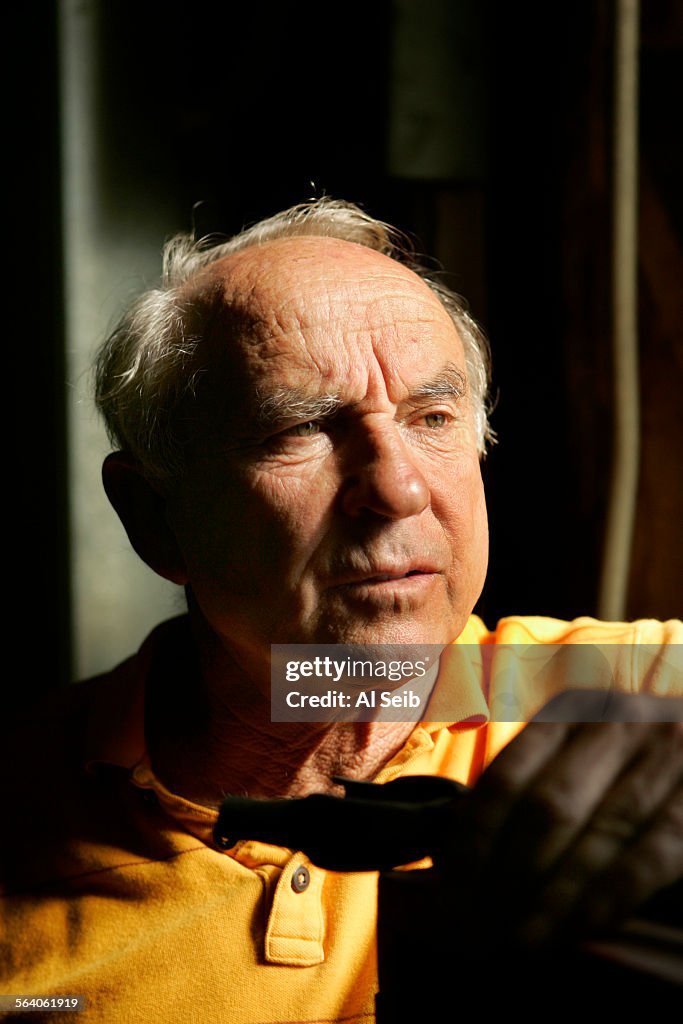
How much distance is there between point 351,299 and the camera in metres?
0.70

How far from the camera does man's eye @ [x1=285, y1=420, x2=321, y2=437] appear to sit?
662 mm

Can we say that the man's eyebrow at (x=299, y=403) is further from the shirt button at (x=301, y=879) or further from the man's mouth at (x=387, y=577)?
the shirt button at (x=301, y=879)

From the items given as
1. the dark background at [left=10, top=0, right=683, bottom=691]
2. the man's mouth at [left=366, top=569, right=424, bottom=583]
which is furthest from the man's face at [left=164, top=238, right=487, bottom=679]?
the dark background at [left=10, top=0, right=683, bottom=691]

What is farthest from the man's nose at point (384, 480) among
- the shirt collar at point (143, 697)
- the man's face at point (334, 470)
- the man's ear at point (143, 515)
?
the man's ear at point (143, 515)

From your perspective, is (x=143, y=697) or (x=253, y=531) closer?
(x=253, y=531)

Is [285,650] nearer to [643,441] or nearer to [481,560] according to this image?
[481,560]

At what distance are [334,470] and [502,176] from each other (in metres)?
0.43

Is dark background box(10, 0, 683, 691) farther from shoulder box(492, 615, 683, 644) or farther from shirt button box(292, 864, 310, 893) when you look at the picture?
shirt button box(292, 864, 310, 893)

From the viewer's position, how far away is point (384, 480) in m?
0.61

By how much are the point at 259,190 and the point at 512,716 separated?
2.31ft

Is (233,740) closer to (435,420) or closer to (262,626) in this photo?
(262,626)

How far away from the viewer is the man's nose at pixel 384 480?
23.9 inches

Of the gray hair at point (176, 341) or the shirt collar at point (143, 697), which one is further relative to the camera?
the gray hair at point (176, 341)

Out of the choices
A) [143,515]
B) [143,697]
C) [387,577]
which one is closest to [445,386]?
[387,577]
